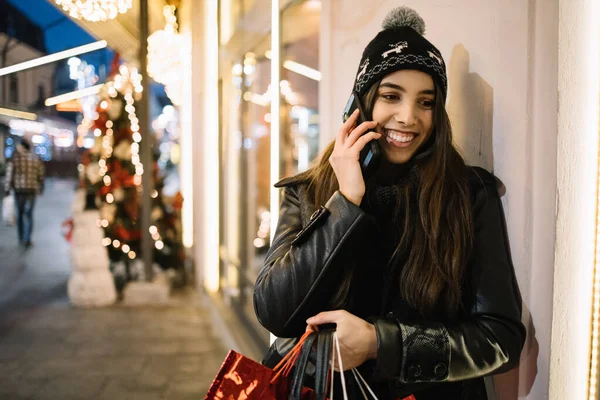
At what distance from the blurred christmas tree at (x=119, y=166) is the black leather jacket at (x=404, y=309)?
5557 mm

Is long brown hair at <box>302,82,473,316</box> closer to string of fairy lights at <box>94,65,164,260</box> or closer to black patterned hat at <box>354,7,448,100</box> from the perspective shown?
black patterned hat at <box>354,7,448,100</box>

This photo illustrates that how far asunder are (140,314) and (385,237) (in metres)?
4.68

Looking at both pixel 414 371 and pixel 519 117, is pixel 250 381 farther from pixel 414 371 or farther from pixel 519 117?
pixel 519 117

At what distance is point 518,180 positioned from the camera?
1.27 m

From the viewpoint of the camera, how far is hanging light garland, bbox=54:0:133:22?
477 centimetres

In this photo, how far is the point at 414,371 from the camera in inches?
42.3

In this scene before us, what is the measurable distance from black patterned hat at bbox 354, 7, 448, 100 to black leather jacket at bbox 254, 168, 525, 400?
0.28 meters

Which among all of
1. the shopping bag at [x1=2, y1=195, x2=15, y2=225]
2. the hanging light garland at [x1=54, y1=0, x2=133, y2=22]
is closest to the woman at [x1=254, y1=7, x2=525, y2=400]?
the shopping bag at [x1=2, y1=195, x2=15, y2=225]

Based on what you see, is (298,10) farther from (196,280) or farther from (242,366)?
(196,280)

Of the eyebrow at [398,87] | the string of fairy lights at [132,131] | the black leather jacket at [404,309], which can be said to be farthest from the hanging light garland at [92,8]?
the black leather jacket at [404,309]

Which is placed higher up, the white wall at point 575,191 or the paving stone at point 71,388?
the white wall at point 575,191

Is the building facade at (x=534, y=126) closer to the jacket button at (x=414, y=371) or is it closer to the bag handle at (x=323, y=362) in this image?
the jacket button at (x=414, y=371)

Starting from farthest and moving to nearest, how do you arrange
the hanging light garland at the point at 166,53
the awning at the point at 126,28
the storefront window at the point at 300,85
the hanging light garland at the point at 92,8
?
the hanging light garland at the point at 166,53 < the awning at the point at 126,28 < the hanging light garland at the point at 92,8 < the storefront window at the point at 300,85

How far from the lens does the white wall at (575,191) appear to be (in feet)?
3.50
